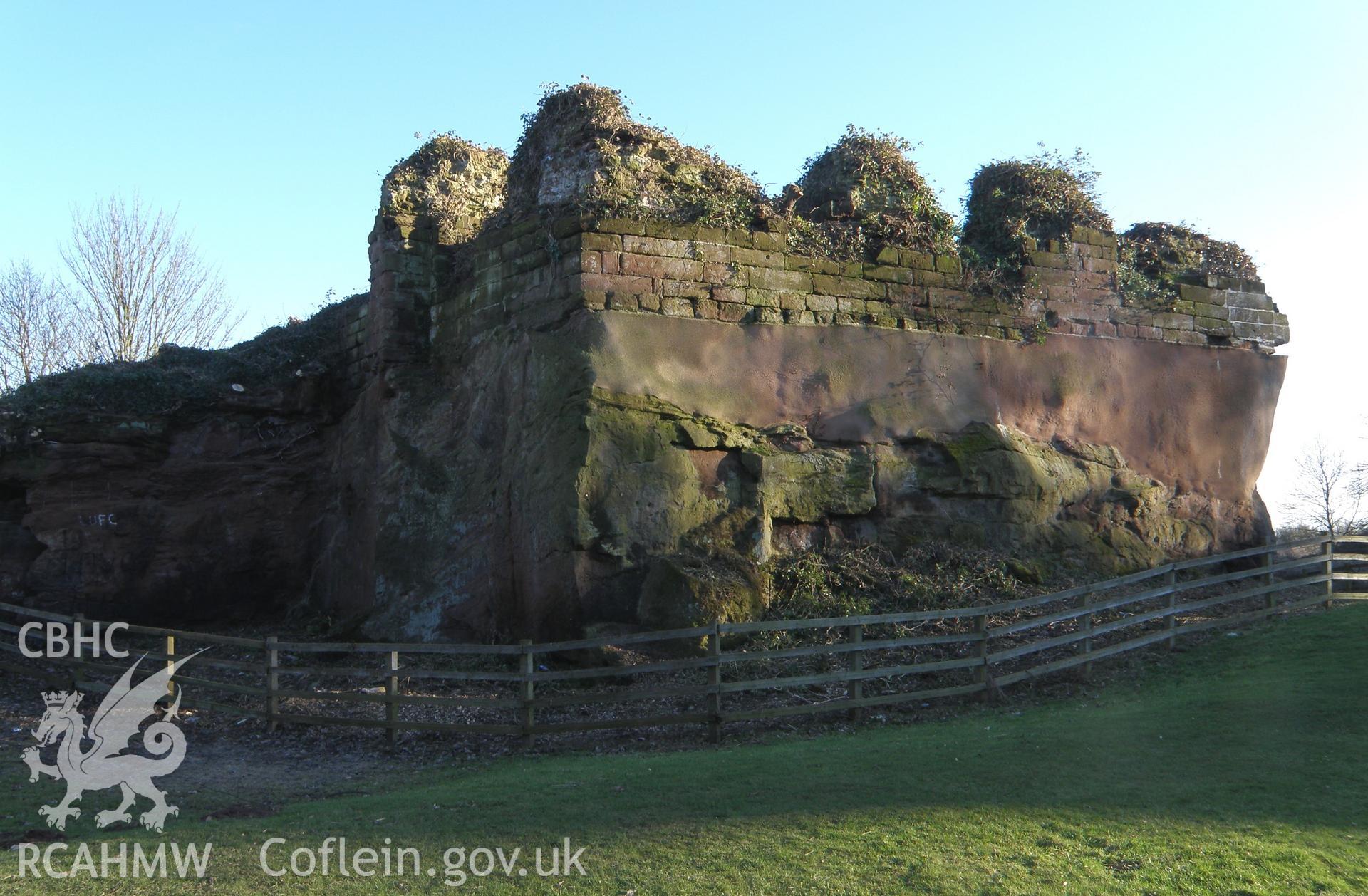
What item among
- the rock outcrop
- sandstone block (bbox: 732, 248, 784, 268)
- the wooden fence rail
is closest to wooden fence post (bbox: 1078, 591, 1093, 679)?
the wooden fence rail

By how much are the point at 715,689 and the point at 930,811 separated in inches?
97.3

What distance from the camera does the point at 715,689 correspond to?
8.30 m

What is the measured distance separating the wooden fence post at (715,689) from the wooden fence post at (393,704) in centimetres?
240

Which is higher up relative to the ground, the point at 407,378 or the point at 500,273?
the point at 500,273

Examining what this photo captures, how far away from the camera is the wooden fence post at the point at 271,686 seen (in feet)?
30.1

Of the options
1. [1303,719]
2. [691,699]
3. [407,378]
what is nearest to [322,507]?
[407,378]

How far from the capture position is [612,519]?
958cm

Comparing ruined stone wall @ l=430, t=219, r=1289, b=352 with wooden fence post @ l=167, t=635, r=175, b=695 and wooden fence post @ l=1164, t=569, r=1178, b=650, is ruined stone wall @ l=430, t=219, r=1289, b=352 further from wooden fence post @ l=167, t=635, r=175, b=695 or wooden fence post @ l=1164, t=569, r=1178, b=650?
wooden fence post @ l=167, t=635, r=175, b=695

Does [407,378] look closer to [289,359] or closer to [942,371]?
[289,359]

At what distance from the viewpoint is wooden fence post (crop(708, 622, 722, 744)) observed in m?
8.31

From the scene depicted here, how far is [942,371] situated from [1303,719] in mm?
4839

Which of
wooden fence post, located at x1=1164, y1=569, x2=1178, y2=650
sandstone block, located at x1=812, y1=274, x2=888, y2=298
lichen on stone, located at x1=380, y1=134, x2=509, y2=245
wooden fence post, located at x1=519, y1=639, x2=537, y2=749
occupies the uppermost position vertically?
lichen on stone, located at x1=380, y1=134, x2=509, y2=245

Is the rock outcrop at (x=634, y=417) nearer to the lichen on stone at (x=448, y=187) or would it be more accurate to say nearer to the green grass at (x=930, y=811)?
the lichen on stone at (x=448, y=187)

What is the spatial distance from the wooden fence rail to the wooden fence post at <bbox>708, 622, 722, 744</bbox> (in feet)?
0.04
